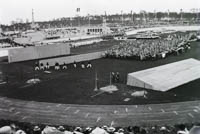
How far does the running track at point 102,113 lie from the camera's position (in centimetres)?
2083

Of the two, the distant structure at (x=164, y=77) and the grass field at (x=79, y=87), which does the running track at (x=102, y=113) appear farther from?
the distant structure at (x=164, y=77)

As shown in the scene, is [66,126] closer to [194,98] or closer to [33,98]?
[33,98]

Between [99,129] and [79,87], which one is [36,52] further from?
[99,129]

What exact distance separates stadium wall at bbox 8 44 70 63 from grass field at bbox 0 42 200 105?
4027 millimetres

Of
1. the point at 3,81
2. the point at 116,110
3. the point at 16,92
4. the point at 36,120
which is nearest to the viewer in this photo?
the point at 36,120

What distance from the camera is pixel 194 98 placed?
84.7ft

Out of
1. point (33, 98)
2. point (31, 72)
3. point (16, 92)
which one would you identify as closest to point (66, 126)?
point (33, 98)

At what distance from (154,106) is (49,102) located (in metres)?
9.80

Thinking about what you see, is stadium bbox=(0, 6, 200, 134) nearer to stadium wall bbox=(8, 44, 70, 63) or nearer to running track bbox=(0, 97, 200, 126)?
running track bbox=(0, 97, 200, 126)

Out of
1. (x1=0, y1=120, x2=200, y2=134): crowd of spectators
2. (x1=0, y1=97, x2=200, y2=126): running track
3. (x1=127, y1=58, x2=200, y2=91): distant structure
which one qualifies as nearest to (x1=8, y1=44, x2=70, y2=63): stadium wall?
(x1=0, y1=97, x2=200, y2=126): running track

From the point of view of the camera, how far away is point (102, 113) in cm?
2258

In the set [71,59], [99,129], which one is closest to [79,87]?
[99,129]

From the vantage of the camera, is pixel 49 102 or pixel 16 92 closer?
pixel 49 102

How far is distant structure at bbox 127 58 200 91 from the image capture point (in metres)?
29.7
